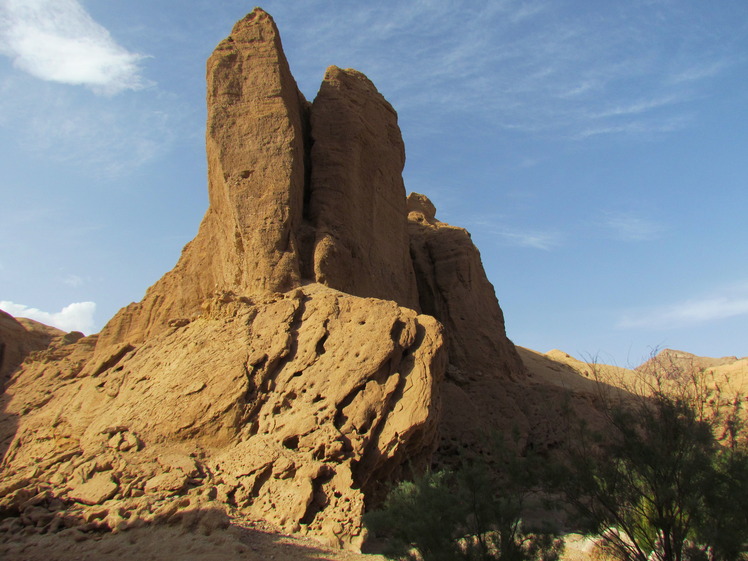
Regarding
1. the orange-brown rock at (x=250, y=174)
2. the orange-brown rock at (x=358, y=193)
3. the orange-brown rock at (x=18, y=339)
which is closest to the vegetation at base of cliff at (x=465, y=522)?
the orange-brown rock at (x=250, y=174)

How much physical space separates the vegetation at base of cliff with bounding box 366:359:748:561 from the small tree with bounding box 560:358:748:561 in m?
0.01

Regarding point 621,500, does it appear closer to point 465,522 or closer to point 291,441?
point 465,522

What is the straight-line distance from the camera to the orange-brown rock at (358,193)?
54.4ft

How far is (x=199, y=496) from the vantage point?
396 inches

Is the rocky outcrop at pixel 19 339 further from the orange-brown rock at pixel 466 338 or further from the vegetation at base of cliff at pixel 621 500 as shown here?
the vegetation at base of cliff at pixel 621 500

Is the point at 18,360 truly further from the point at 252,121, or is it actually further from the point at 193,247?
the point at 252,121

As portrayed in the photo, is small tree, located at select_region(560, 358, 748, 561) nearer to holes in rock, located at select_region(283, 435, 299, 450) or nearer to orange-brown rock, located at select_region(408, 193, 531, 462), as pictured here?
holes in rock, located at select_region(283, 435, 299, 450)

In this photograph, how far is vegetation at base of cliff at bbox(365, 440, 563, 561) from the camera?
26.0 ft

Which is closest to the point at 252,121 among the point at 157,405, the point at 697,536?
the point at 157,405

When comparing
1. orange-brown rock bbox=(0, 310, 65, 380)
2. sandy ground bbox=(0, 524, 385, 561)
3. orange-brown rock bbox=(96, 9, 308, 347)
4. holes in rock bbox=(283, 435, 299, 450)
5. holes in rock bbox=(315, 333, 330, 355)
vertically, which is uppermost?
orange-brown rock bbox=(96, 9, 308, 347)

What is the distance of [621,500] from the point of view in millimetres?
8789

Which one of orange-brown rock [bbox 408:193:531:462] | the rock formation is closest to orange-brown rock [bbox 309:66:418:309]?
the rock formation

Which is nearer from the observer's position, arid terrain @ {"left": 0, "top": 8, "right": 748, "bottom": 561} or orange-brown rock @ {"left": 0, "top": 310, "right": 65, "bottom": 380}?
arid terrain @ {"left": 0, "top": 8, "right": 748, "bottom": 561}

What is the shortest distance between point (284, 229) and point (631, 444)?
8799 mm
